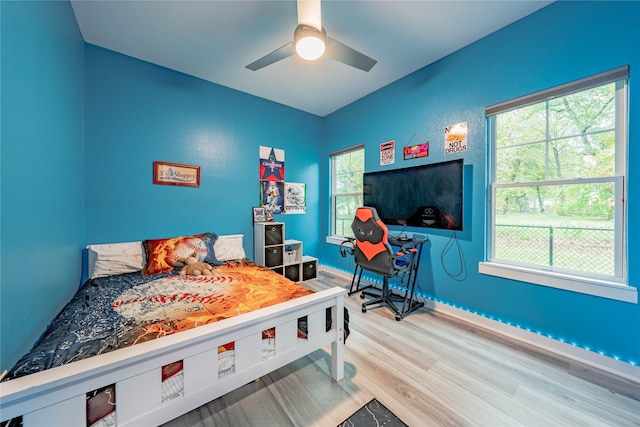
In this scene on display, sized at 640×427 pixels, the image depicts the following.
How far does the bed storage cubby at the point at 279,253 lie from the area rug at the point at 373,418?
2218mm

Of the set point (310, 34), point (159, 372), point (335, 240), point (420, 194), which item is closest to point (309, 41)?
point (310, 34)

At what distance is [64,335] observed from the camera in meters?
1.21

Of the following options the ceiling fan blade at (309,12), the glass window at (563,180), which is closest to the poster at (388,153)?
A: the glass window at (563,180)

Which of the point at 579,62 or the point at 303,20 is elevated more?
the point at 303,20

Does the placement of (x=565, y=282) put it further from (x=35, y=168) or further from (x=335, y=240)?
(x=35, y=168)

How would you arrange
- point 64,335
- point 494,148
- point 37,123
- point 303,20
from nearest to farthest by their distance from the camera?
point 64,335 < point 37,123 < point 303,20 < point 494,148

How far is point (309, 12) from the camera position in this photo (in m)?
1.57

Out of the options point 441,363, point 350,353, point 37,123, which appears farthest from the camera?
point 350,353

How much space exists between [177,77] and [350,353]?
3.51 metres

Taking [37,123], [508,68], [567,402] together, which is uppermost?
[508,68]

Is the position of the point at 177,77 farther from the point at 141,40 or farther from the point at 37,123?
the point at 37,123

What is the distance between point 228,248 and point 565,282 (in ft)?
10.7

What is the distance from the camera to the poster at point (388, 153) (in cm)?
307

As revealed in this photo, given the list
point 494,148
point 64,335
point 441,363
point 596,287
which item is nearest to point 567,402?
point 441,363
